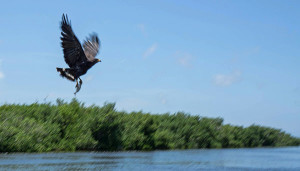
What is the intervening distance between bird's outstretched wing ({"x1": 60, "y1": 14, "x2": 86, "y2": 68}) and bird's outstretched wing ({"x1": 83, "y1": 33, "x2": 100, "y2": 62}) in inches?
36.2

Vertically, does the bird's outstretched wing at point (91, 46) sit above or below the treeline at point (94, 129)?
above

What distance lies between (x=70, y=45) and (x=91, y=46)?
6.38 ft

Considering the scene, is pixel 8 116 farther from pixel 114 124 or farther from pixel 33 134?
pixel 114 124

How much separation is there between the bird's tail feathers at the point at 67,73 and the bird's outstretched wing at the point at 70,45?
0.65 metres

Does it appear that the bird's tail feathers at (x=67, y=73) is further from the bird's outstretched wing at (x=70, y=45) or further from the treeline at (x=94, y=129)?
the treeline at (x=94, y=129)

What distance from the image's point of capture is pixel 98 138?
142 ft

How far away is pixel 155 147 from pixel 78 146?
11.4 metres

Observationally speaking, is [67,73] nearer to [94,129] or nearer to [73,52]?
[73,52]

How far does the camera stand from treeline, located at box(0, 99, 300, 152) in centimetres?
3684

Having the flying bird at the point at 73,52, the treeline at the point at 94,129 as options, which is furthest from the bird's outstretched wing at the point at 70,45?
the treeline at the point at 94,129

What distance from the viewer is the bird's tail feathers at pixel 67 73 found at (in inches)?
747

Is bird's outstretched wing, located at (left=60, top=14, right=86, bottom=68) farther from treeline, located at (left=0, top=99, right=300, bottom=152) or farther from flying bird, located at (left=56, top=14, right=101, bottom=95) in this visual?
treeline, located at (left=0, top=99, right=300, bottom=152)

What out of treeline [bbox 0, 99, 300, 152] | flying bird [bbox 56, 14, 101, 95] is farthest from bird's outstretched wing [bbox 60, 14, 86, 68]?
treeline [bbox 0, 99, 300, 152]

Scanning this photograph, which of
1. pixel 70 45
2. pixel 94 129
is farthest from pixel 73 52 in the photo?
pixel 94 129
